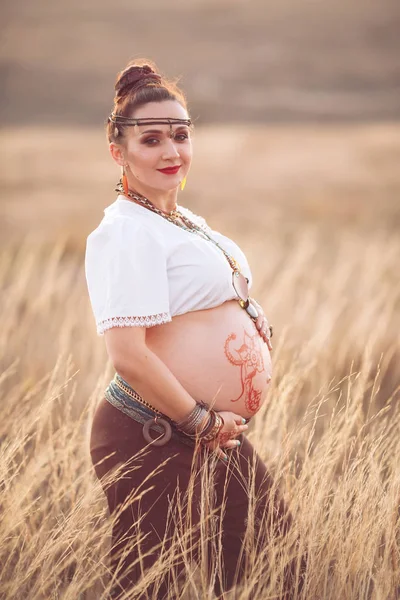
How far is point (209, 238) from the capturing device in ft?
8.21

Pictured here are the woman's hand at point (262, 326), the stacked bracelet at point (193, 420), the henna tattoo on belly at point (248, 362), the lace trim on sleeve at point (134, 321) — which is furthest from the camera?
the woman's hand at point (262, 326)

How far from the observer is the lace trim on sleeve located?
2.11 m

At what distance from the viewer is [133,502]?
235 cm

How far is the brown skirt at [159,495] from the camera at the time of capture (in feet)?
7.59

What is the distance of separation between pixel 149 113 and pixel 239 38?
200 ft

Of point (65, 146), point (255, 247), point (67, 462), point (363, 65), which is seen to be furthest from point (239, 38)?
point (67, 462)

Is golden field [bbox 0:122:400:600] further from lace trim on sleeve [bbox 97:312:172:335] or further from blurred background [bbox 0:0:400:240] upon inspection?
lace trim on sleeve [bbox 97:312:172:335]

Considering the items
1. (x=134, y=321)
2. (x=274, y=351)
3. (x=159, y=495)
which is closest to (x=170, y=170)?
(x=134, y=321)

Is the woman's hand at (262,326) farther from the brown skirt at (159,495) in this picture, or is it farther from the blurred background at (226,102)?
the blurred background at (226,102)

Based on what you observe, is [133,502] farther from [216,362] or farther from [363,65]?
[363,65]

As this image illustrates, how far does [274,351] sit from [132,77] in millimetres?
2685

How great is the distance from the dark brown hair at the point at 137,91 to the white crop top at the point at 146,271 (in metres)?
0.32

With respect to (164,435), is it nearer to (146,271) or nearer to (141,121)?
(146,271)

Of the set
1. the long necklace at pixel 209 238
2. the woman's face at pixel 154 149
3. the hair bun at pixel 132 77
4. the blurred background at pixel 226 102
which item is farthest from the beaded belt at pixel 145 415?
the blurred background at pixel 226 102
